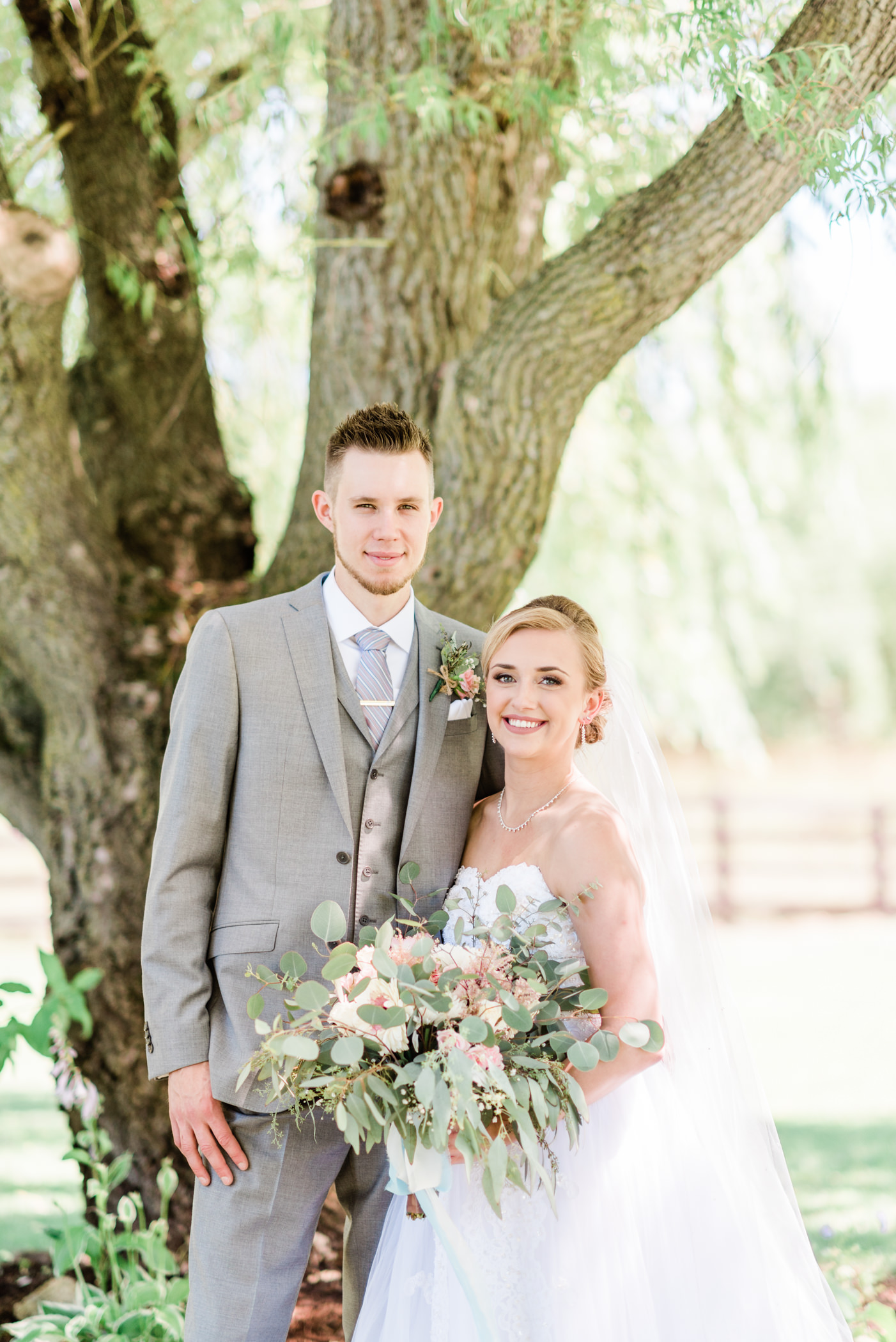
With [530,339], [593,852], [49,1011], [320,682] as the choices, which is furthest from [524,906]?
[530,339]

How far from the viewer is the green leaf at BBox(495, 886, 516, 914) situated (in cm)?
209

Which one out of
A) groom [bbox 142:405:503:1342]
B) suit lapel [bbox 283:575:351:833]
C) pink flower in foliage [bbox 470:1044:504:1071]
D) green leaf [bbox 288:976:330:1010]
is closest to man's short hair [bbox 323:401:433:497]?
groom [bbox 142:405:503:1342]

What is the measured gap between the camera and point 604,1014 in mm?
2123

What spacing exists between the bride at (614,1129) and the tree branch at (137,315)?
163 centimetres

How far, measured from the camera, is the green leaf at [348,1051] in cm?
186

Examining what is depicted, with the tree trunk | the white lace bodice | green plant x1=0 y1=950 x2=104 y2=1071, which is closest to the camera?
the white lace bodice

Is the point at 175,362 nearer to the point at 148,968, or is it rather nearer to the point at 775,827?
the point at 148,968

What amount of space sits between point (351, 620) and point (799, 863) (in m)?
10.2

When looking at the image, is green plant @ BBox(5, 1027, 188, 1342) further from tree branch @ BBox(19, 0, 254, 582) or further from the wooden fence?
the wooden fence

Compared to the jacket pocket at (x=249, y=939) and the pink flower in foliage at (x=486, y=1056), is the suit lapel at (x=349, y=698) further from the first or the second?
the pink flower in foliage at (x=486, y=1056)

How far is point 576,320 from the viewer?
3.03 metres

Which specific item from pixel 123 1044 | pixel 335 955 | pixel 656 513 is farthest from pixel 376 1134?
pixel 656 513

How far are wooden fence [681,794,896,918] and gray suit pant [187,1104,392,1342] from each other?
352 inches

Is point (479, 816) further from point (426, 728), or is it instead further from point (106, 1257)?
point (106, 1257)
